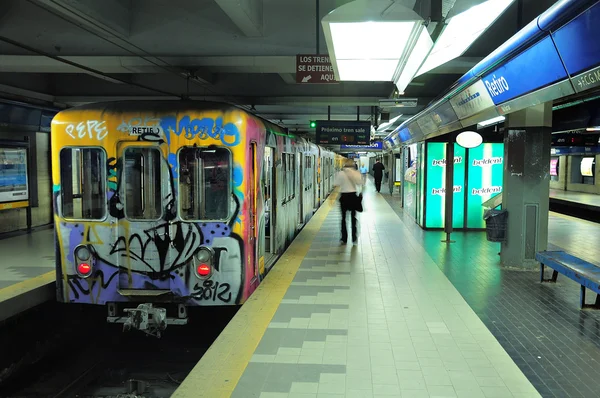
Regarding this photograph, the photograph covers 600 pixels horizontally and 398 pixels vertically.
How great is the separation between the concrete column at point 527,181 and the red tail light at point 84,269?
634 cm

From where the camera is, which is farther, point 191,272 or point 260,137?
point 260,137

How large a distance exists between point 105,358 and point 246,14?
4826mm

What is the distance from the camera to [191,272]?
18.4 feet

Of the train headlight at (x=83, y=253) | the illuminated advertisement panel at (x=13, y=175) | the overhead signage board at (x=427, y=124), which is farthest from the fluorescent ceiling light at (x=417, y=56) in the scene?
the illuminated advertisement panel at (x=13, y=175)

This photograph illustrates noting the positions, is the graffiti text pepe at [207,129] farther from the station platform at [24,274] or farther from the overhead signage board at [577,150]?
the overhead signage board at [577,150]

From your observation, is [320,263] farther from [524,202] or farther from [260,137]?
[524,202]

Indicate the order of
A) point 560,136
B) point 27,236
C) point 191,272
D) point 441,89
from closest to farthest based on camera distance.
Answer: point 191,272 < point 27,236 < point 441,89 < point 560,136

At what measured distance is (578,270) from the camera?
6074 mm

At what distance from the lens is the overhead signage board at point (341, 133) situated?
16.3 meters

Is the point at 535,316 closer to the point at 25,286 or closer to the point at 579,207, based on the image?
the point at 25,286

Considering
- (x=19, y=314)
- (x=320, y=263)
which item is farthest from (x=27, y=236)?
(x=320, y=263)

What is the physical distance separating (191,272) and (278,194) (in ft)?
9.99

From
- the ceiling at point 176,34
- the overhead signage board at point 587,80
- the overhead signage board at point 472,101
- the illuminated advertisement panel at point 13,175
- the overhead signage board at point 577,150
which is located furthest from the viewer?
the overhead signage board at point 577,150

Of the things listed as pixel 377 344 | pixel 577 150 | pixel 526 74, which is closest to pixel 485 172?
pixel 526 74
